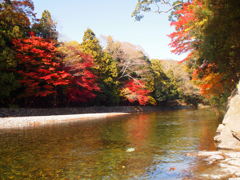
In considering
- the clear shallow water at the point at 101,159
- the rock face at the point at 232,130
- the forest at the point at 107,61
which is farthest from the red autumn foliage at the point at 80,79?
the rock face at the point at 232,130

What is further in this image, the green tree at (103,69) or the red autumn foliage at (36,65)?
the green tree at (103,69)

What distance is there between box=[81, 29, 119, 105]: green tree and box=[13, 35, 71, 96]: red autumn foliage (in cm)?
939

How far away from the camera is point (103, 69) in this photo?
32844mm

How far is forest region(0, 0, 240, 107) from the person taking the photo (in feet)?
36.1

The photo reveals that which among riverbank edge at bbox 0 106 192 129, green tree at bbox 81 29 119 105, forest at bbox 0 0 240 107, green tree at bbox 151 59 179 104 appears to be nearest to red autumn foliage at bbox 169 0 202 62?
forest at bbox 0 0 240 107

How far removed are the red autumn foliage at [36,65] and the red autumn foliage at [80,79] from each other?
72.5 inches

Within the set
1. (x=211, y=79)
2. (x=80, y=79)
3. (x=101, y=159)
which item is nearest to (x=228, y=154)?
(x=101, y=159)

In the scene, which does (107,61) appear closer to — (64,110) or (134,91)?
(134,91)

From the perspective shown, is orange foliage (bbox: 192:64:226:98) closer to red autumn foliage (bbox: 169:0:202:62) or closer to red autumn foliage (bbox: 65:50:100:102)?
red autumn foliage (bbox: 169:0:202:62)

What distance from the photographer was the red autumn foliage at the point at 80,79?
80.8ft

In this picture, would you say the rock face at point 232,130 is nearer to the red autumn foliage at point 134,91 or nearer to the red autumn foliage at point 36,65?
the red autumn foliage at point 36,65

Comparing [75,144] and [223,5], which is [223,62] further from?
[75,144]

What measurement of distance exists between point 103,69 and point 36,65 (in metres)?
12.4

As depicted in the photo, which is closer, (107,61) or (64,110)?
(64,110)
